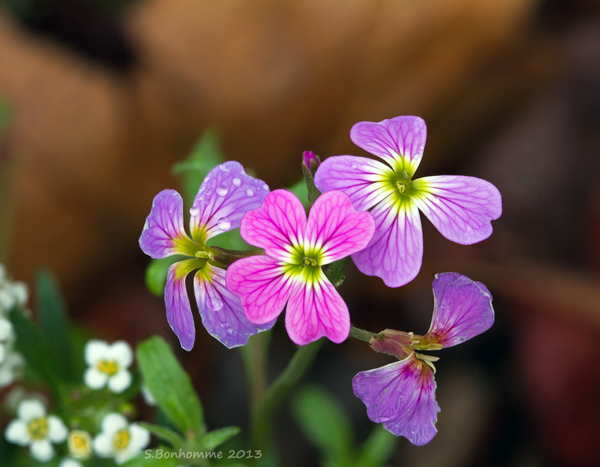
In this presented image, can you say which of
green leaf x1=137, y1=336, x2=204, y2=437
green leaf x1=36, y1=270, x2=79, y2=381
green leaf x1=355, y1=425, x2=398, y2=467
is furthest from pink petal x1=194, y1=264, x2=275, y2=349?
green leaf x1=355, y1=425, x2=398, y2=467

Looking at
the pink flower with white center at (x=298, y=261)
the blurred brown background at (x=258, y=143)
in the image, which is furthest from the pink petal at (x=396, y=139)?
the blurred brown background at (x=258, y=143)

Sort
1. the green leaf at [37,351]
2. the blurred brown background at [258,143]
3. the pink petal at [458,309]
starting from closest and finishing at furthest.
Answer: the pink petal at [458,309] → the green leaf at [37,351] → the blurred brown background at [258,143]

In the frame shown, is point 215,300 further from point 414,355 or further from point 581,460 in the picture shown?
point 581,460

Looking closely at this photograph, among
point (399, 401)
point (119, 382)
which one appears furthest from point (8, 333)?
point (399, 401)

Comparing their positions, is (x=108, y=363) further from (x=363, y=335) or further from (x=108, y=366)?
(x=363, y=335)

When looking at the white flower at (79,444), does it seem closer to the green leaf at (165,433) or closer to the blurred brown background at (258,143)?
the green leaf at (165,433)
